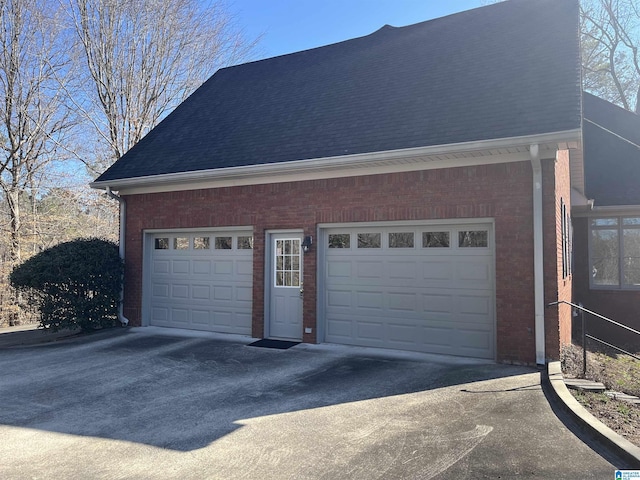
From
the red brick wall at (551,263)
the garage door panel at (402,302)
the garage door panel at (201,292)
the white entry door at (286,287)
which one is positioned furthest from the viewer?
the garage door panel at (201,292)

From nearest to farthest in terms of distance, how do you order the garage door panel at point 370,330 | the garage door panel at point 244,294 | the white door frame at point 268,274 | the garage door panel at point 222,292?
1. the garage door panel at point 370,330
2. the white door frame at point 268,274
3. the garage door panel at point 244,294
4. the garage door panel at point 222,292

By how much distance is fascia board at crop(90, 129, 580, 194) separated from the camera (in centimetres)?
716

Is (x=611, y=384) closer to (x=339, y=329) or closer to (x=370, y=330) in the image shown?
(x=370, y=330)

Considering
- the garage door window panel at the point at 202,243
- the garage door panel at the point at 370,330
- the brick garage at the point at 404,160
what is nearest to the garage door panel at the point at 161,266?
the brick garage at the point at 404,160

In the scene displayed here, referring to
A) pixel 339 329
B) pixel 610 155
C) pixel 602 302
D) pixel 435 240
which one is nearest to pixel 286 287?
pixel 339 329

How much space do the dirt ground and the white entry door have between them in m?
4.91

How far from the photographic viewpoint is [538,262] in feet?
23.6

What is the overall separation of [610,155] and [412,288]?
978cm

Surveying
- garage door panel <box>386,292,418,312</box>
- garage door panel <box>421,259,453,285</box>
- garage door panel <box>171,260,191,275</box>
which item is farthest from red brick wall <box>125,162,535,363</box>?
garage door panel <box>386,292,418,312</box>

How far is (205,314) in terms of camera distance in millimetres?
10656

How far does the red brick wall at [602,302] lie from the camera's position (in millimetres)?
11953

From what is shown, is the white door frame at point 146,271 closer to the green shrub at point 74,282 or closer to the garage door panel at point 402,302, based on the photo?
the green shrub at point 74,282

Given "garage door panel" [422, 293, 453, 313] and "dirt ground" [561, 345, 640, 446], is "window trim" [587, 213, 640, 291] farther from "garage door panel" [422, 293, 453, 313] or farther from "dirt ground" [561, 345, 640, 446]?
"garage door panel" [422, 293, 453, 313]

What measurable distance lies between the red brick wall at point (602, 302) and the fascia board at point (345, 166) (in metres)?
6.71
